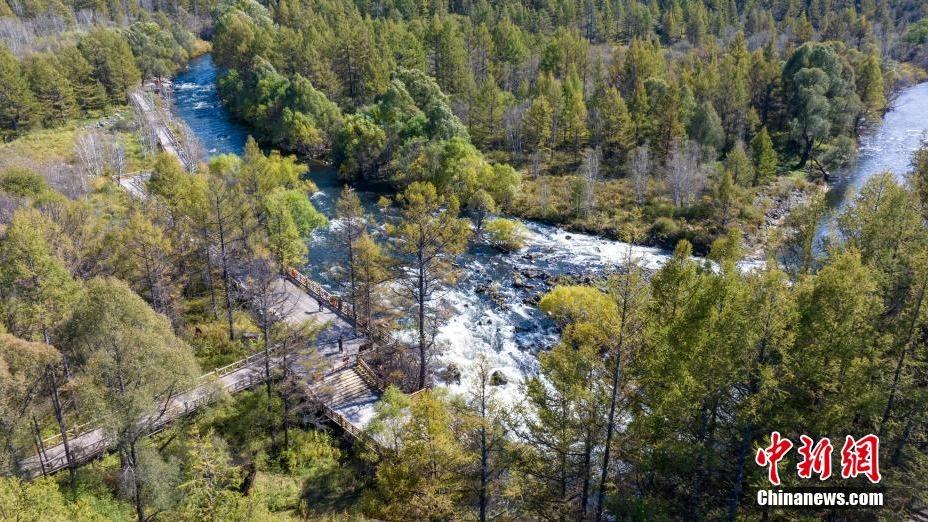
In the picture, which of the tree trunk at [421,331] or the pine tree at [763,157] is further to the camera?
the pine tree at [763,157]

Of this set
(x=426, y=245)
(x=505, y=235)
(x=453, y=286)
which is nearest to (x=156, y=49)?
(x=505, y=235)

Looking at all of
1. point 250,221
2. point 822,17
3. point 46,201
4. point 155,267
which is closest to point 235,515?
point 155,267

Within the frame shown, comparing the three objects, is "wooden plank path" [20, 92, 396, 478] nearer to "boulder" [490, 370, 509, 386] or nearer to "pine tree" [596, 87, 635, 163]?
"boulder" [490, 370, 509, 386]

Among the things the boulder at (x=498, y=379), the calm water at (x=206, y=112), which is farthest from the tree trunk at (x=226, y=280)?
the calm water at (x=206, y=112)

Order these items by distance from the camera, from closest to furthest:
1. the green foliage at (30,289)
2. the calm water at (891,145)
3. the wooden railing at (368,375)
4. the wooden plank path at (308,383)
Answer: the green foliage at (30,289), the wooden plank path at (308,383), the wooden railing at (368,375), the calm water at (891,145)

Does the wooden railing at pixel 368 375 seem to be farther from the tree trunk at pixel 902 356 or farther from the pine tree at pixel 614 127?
the pine tree at pixel 614 127

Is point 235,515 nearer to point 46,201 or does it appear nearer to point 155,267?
point 155,267

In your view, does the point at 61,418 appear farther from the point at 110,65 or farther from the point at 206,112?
the point at 110,65
